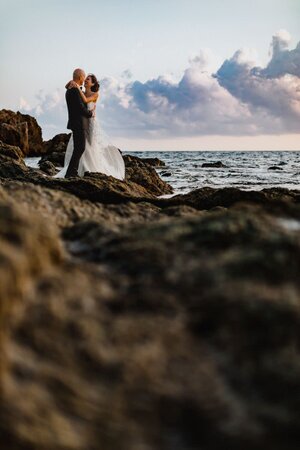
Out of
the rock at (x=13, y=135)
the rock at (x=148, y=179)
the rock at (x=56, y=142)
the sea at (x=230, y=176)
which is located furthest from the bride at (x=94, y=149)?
the rock at (x=13, y=135)

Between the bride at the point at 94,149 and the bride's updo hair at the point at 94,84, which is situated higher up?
the bride's updo hair at the point at 94,84

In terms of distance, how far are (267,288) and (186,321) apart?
28 cm

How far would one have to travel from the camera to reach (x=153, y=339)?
1121 mm

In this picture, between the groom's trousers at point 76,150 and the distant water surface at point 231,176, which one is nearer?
the groom's trousers at point 76,150

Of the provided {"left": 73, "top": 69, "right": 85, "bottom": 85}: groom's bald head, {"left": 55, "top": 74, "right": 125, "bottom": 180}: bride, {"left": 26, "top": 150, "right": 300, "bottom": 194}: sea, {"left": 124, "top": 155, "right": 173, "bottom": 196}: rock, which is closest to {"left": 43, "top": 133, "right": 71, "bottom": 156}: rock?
{"left": 26, "top": 150, "right": 300, "bottom": 194}: sea

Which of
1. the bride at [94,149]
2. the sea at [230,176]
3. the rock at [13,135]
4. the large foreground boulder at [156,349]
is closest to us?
the large foreground boulder at [156,349]

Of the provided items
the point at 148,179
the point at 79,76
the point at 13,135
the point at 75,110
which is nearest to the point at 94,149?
the point at 75,110

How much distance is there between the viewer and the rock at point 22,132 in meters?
38.4

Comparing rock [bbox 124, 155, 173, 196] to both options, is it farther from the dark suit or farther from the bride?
the dark suit

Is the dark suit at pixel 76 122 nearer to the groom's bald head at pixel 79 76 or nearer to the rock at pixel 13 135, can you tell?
the groom's bald head at pixel 79 76

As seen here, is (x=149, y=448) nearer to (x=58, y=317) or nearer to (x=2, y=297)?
(x=58, y=317)

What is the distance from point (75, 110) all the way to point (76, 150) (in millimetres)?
923

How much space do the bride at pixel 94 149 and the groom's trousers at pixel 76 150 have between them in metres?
0.09

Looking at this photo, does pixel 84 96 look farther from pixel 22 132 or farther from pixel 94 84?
pixel 22 132
